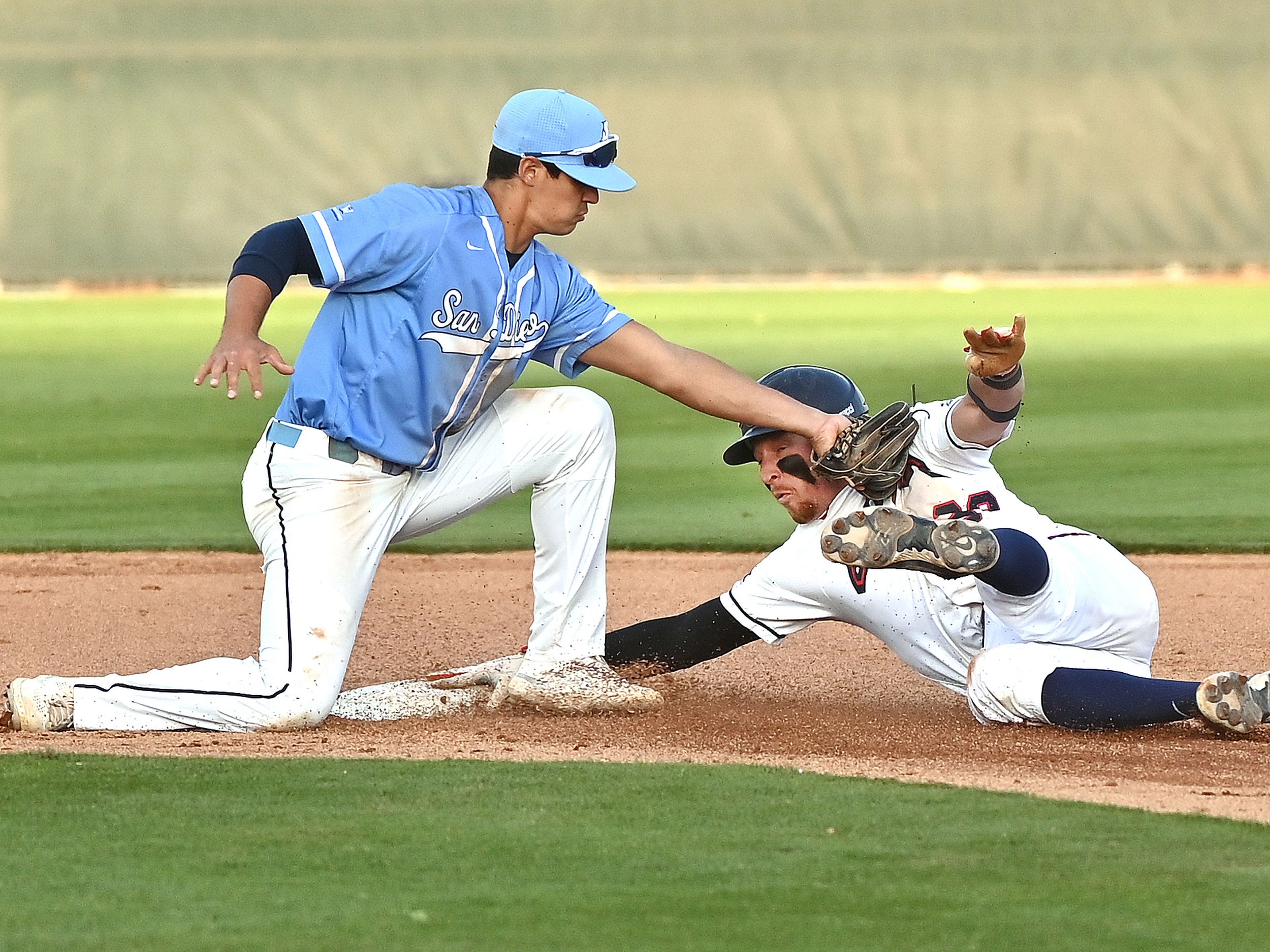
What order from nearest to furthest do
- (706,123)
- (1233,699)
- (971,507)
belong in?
(1233,699)
(971,507)
(706,123)

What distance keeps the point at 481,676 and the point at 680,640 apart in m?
0.56

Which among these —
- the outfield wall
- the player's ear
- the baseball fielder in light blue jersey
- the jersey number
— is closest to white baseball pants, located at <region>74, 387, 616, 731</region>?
the baseball fielder in light blue jersey

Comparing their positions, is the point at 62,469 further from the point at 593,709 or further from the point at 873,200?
the point at 873,200

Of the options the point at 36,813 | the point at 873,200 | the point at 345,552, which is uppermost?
the point at 873,200

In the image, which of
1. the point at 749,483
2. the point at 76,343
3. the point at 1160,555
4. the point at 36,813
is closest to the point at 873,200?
the point at 76,343

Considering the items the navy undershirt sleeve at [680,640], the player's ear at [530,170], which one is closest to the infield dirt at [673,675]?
the navy undershirt sleeve at [680,640]

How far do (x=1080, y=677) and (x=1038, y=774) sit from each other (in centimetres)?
47

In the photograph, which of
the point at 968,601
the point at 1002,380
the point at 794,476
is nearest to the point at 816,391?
the point at 794,476

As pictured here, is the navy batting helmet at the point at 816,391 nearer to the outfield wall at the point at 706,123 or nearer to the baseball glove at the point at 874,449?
the baseball glove at the point at 874,449

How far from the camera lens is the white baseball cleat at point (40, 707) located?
431 centimetres

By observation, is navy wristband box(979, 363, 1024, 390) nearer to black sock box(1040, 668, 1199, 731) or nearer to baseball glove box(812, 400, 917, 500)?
baseball glove box(812, 400, 917, 500)

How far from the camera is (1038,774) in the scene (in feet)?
12.7

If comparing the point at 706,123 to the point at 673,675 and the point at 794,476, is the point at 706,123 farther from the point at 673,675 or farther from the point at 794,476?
the point at 794,476

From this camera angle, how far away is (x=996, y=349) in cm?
424
